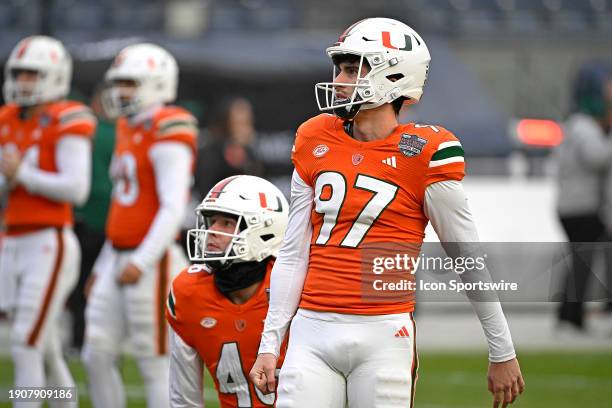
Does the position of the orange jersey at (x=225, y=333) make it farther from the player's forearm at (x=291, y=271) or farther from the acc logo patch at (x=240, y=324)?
the player's forearm at (x=291, y=271)

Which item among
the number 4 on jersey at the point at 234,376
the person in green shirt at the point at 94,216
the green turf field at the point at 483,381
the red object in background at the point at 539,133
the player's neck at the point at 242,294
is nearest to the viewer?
the number 4 on jersey at the point at 234,376

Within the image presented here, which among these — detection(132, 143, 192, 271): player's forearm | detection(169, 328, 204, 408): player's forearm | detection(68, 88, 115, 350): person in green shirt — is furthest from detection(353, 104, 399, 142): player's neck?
detection(68, 88, 115, 350): person in green shirt

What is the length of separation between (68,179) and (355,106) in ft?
9.52

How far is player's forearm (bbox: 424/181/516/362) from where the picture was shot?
412 cm

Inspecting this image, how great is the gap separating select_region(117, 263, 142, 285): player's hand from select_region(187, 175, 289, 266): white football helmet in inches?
57.9

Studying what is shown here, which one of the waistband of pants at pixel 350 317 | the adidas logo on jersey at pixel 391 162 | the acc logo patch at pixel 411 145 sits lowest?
the waistband of pants at pixel 350 317

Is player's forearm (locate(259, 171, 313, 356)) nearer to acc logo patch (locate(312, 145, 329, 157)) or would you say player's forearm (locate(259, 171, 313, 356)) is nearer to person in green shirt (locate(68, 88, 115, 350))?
acc logo patch (locate(312, 145, 329, 157))

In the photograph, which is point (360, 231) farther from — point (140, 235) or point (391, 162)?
point (140, 235)

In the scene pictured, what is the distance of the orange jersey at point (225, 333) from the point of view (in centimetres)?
475

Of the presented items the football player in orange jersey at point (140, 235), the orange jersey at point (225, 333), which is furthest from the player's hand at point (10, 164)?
the orange jersey at point (225, 333)

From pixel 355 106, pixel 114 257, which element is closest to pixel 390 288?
pixel 355 106

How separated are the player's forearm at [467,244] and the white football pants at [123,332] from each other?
8.22ft

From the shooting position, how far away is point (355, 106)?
13.9 ft

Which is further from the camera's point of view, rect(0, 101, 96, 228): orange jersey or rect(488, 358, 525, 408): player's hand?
rect(0, 101, 96, 228): orange jersey
